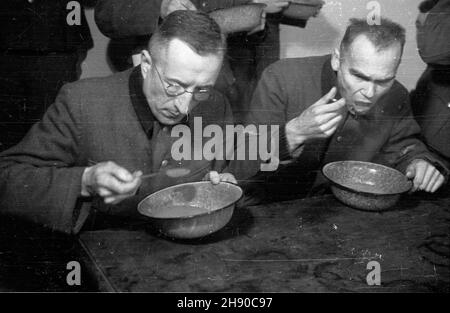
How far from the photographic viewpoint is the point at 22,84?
2.20 metres

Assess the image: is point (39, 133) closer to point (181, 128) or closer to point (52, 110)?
point (52, 110)

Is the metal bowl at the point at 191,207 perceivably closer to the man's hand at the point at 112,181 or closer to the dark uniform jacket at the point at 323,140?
the man's hand at the point at 112,181

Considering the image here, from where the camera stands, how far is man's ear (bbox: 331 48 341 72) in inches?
87.6

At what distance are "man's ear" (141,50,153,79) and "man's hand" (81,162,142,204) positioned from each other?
1.77 ft

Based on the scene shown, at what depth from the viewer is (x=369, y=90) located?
7.06 feet

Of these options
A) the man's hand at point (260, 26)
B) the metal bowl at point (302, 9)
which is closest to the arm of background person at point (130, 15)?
the man's hand at point (260, 26)

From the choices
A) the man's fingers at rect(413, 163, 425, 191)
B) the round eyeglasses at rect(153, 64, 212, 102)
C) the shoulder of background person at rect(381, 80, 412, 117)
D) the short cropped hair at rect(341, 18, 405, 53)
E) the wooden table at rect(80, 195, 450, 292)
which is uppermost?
the short cropped hair at rect(341, 18, 405, 53)

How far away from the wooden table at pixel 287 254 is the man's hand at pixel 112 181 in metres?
0.17

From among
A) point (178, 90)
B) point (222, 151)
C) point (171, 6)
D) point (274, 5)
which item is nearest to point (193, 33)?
point (178, 90)

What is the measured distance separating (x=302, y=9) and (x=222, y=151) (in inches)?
39.8

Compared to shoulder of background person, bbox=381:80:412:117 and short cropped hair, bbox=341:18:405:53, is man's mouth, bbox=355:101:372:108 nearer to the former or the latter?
shoulder of background person, bbox=381:80:412:117

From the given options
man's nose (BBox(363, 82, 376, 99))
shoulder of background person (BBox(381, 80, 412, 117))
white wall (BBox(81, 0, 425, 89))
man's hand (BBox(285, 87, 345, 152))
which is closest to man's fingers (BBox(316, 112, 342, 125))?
man's hand (BBox(285, 87, 345, 152))

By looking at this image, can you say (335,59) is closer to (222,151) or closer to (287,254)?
(222,151)

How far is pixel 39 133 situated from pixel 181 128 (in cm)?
62
